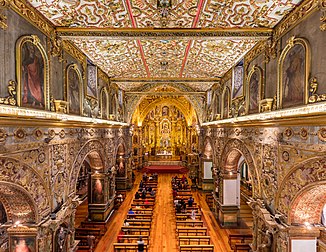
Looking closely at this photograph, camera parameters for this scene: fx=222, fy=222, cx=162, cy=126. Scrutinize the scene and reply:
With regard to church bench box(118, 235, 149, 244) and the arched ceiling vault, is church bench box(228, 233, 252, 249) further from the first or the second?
the arched ceiling vault

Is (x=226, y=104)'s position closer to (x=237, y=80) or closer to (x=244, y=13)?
(x=237, y=80)

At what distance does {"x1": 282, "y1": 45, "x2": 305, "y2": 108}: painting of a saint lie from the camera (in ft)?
19.6

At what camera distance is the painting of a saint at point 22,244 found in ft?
22.2

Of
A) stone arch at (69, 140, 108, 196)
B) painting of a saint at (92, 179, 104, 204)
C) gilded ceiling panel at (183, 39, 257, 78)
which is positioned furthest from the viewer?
painting of a saint at (92, 179, 104, 204)

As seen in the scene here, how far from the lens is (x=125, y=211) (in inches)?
678

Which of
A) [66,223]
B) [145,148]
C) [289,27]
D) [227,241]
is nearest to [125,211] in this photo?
[227,241]

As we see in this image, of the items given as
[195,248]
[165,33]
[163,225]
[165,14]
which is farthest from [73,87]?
[163,225]

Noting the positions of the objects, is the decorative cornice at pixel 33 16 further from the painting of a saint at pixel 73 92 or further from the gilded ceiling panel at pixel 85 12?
the painting of a saint at pixel 73 92

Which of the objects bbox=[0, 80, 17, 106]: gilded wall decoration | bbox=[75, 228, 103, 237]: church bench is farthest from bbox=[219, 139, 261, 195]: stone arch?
bbox=[0, 80, 17, 106]: gilded wall decoration

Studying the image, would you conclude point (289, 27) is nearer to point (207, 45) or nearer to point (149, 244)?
point (207, 45)

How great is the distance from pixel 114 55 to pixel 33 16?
4.02 meters

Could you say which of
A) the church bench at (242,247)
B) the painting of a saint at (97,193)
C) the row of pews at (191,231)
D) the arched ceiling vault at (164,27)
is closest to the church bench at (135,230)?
the row of pews at (191,231)

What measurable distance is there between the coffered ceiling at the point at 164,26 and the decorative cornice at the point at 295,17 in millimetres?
169

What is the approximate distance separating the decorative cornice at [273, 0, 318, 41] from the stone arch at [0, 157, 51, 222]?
8243 mm
